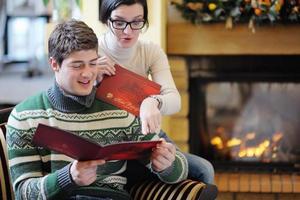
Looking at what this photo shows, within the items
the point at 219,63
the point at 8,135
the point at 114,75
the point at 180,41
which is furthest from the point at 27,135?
the point at 219,63

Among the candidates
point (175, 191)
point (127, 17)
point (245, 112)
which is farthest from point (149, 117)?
point (245, 112)

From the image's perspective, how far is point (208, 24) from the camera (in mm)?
2752

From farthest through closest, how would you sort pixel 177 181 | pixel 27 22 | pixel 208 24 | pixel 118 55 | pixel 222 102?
pixel 27 22, pixel 222 102, pixel 208 24, pixel 118 55, pixel 177 181

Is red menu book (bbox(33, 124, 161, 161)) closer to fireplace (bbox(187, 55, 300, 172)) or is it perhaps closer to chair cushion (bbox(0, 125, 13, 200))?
chair cushion (bbox(0, 125, 13, 200))

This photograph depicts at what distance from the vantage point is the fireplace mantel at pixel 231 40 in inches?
108

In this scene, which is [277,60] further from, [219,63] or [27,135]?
[27,135]

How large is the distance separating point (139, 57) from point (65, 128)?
47 centimetres

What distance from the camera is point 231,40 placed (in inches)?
109

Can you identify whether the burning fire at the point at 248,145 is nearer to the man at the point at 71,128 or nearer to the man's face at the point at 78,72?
the man at the point at 71,128

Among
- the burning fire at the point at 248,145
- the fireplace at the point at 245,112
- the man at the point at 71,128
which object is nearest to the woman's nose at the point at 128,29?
the man at the point at 71,128

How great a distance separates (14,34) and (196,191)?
2502mm

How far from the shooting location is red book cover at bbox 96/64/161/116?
1.65 meters

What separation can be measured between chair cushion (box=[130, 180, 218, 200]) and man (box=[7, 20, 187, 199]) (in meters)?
0.03

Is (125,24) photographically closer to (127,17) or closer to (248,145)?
(127,17)
